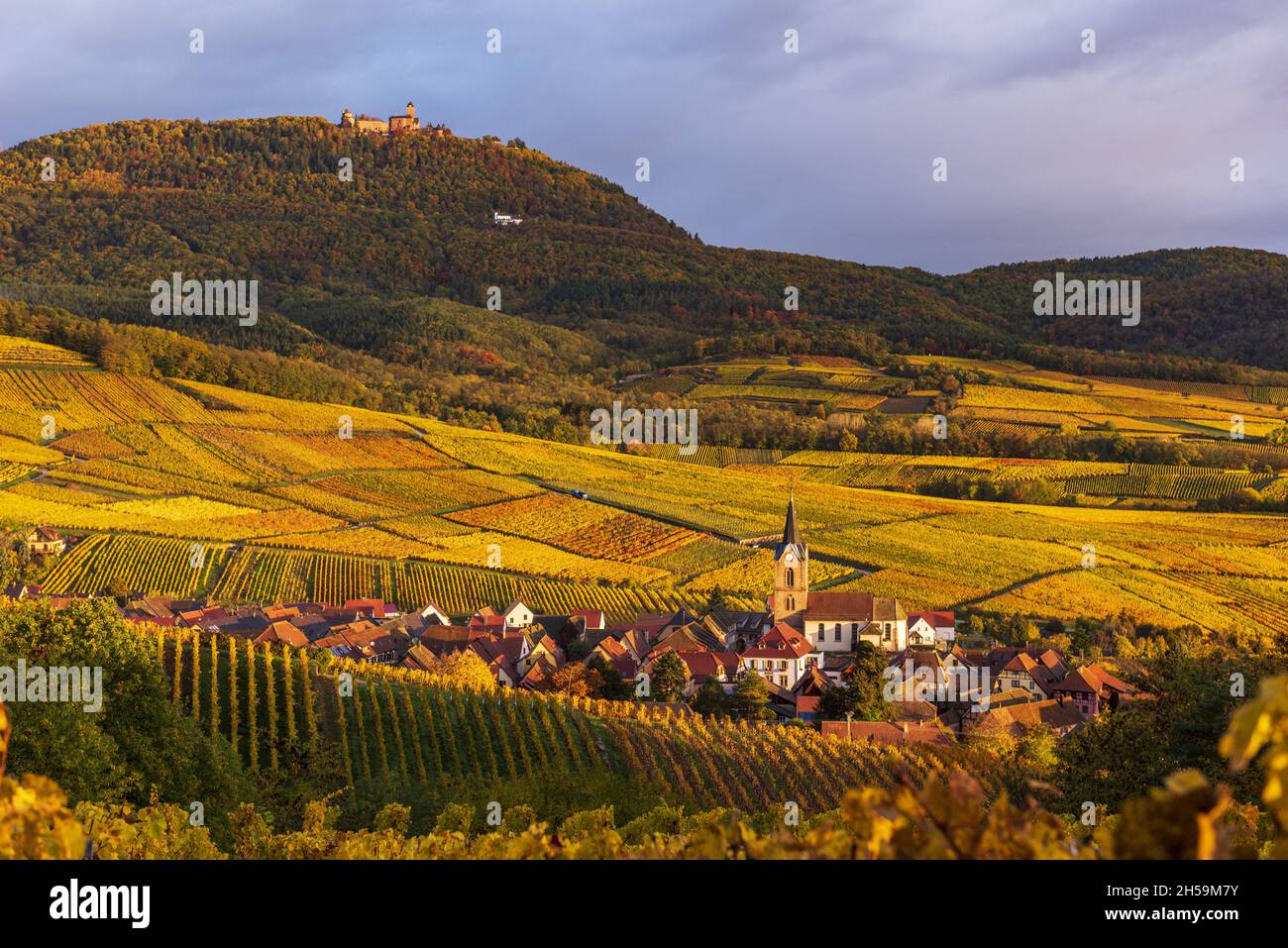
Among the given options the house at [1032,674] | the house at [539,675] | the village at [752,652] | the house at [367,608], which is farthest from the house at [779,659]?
the house at [367,608]

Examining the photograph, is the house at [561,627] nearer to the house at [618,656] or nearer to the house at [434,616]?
the house at [618,656]

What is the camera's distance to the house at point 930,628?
57.6m

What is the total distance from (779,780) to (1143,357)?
4584 inches

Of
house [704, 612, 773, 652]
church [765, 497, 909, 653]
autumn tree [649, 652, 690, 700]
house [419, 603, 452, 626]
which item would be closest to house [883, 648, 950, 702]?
church [765, 497, 909, 653]

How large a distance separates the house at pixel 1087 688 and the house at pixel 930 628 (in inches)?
409

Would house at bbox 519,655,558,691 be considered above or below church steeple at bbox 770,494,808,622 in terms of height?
below

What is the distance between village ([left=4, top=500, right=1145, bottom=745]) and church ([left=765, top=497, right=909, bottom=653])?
0.07 metres

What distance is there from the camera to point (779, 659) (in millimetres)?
52312

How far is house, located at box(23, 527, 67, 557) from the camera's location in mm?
63925

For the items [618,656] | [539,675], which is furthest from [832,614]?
[539,675]

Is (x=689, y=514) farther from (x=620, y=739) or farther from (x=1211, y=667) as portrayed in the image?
(x=1211, y=667)

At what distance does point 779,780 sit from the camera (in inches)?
1216

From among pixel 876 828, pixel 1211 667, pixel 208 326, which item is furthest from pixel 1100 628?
pixel 208 326

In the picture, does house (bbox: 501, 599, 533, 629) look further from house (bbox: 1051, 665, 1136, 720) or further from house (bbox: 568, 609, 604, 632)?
house (bbox: 1051, 665, 1136, 720)
